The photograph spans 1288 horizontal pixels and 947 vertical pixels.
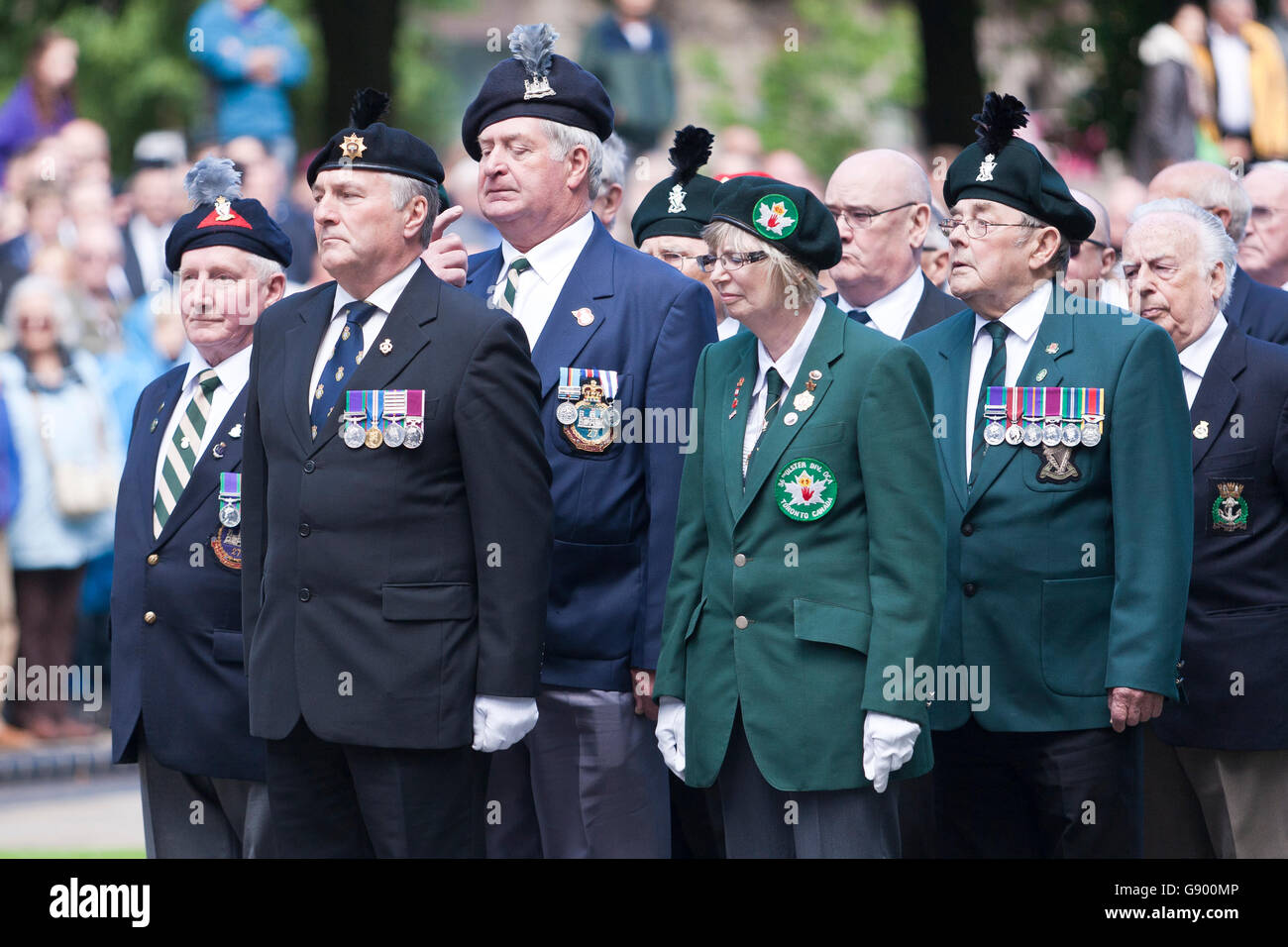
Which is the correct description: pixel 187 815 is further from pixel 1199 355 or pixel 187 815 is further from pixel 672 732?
pixel 1199 355

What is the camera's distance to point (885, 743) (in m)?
4.75

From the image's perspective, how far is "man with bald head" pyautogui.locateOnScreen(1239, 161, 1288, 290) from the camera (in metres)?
7.57

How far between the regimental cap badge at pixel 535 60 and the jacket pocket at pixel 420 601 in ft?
5.10

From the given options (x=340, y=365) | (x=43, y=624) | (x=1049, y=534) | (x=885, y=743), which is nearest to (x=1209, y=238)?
(x=1049, y=534)

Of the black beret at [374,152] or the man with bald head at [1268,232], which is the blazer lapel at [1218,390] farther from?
the black beret at [374,152]

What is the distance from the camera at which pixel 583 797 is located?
5484 millimetres

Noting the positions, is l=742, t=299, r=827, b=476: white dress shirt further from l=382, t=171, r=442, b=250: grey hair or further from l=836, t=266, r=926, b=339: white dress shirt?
l=836, t=266, r=926, b=339: white dress shirt

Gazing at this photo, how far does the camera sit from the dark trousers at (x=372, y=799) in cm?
490

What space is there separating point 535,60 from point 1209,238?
2.09 meters

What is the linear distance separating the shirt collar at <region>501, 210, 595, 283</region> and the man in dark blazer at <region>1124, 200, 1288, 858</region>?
1815 mm

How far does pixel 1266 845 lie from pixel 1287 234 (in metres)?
2.79

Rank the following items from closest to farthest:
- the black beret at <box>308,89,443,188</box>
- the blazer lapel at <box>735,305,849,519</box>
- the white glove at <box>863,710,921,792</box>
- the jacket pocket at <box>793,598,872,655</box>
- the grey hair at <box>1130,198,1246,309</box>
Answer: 1. the white glove at <box>863,710,921,792</box>
2. the jacket pocket at <box>793,598,872,655</box>
3. the blazer lapel at <box>735,305,849,519</box>
4. the black beret at <box>308,89,443,188</box>
5. the grey hair at <box>1130,198,1246,309</box>

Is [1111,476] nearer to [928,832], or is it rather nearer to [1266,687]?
[1266,687]

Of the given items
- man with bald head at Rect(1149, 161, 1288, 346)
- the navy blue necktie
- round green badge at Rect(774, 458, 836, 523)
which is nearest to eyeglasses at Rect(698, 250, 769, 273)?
round green badge at Rect(774, 458, 836, 523)
